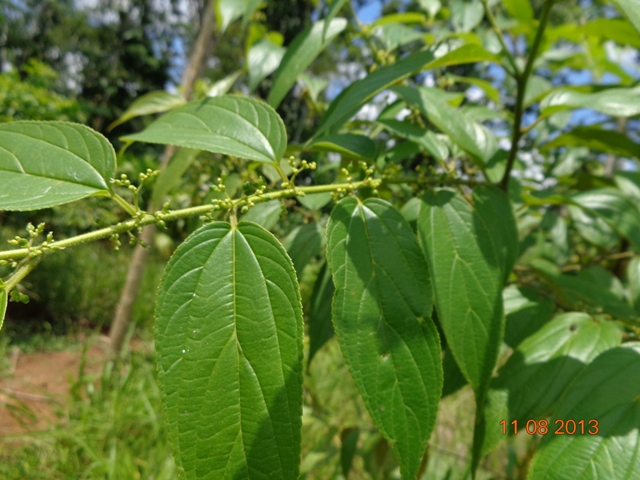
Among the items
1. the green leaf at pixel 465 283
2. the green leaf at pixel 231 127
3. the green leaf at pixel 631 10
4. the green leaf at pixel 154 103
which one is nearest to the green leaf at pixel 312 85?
the green leaf at pixel 154 103

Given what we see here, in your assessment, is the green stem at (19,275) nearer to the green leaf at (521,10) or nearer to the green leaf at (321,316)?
the green leaf at (321,316)

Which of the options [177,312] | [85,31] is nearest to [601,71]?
[177,312]

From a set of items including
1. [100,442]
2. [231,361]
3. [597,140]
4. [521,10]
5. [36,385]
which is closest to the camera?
[231,361]

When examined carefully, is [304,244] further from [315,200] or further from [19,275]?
[19,275]

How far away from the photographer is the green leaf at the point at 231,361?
0.36 meters

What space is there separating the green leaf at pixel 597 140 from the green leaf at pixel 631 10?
42cm

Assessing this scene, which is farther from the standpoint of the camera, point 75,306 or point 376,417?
point 75,306

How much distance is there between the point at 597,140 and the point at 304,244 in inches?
24.4

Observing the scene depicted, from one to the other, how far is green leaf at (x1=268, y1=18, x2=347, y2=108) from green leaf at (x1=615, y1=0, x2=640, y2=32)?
1.43ft

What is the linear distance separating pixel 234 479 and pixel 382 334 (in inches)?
7.7

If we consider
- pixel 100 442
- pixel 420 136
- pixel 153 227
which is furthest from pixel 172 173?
pixel 100 442

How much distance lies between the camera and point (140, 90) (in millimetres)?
13406

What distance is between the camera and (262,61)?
3.43 ft

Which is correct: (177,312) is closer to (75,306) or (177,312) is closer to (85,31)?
(75,306)
